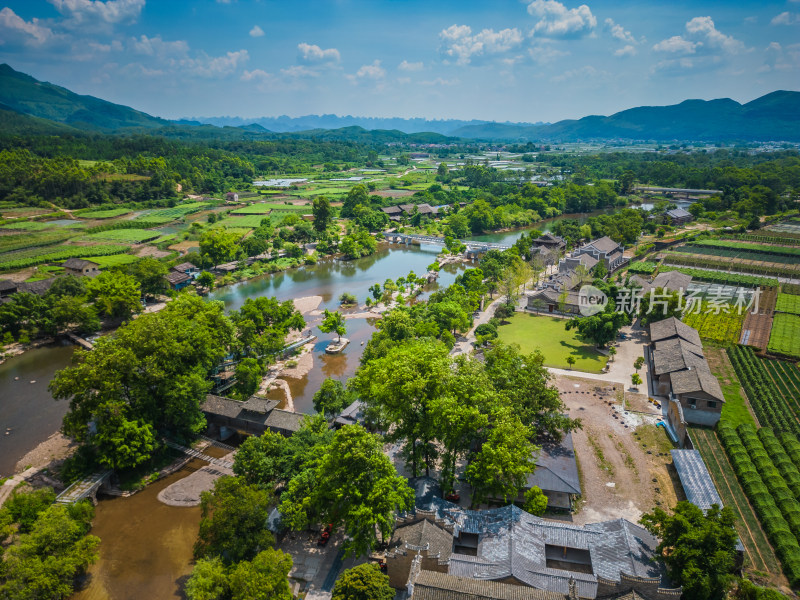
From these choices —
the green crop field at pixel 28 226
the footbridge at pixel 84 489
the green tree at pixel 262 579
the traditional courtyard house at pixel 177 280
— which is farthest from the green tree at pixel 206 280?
the green crop field at pixel 28 226

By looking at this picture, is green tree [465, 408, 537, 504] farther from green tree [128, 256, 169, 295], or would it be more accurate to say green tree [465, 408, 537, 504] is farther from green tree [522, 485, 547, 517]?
green tree [128, 256, 169, 295]

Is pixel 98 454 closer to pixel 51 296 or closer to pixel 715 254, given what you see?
pixel 51 296

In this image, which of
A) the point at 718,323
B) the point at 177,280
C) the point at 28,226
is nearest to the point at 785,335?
the point at 718,323

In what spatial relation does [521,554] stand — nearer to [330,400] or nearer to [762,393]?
[330,400]

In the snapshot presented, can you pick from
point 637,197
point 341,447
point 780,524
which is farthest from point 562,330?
point 637,197

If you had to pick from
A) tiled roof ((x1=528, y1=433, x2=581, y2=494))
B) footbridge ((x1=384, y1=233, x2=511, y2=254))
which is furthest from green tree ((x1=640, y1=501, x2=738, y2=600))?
footbridge ((x1=384, y1=233, x2=511, y2=254))

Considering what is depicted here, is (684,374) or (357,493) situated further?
(684,374)
